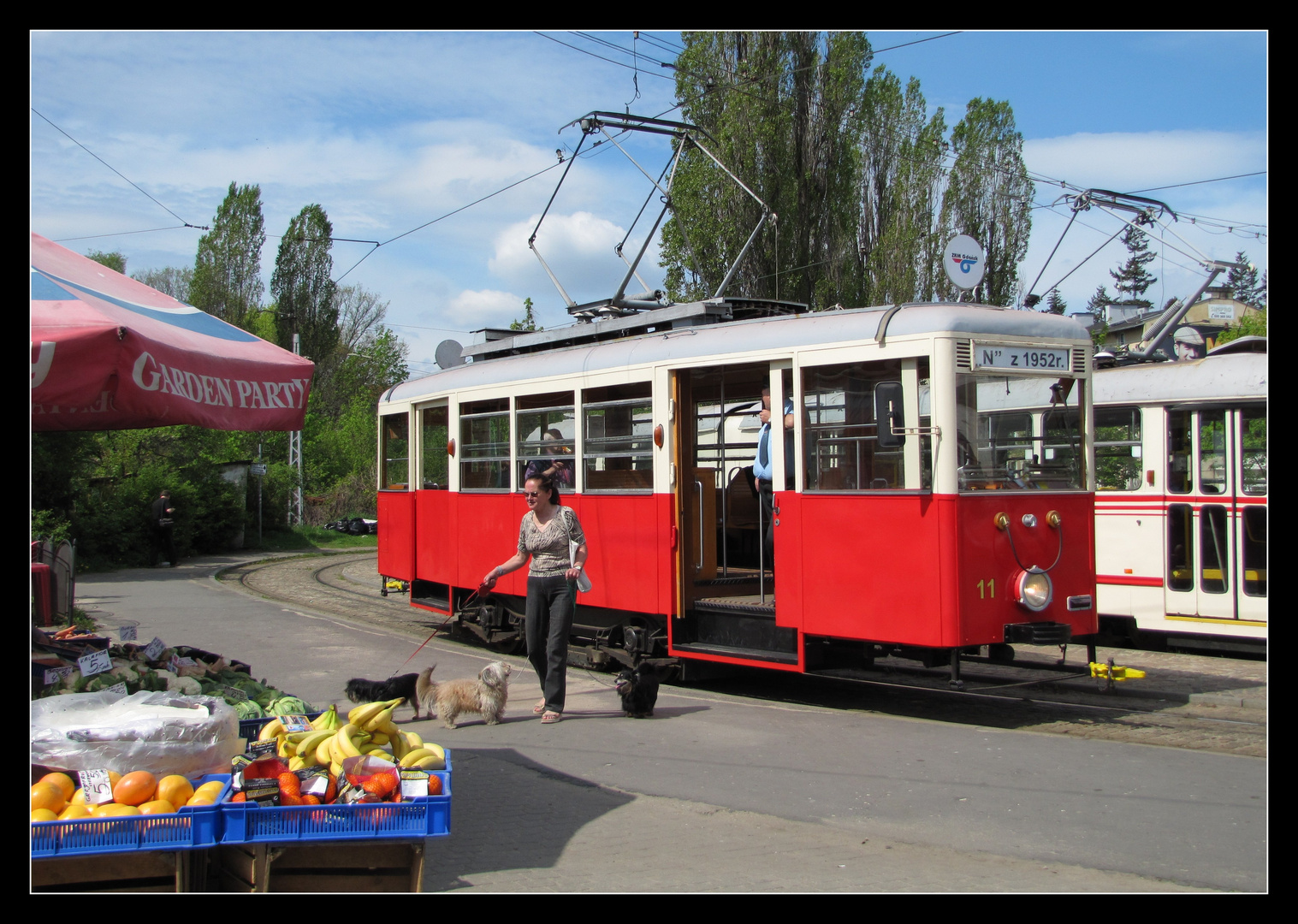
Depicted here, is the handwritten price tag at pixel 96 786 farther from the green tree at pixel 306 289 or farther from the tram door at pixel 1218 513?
the green tree at pixel 306 289

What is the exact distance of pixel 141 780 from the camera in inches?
162

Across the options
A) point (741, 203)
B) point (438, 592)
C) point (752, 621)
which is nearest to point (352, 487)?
point (741, 203)

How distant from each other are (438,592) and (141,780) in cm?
886

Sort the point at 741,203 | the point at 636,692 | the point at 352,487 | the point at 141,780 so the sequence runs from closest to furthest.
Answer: the point at 141,780 < the point at 636,692 < the point at 741,203 < the point at 352,487

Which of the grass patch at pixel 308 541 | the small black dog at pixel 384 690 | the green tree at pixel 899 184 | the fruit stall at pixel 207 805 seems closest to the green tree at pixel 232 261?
the grass patch at pixel 308 541

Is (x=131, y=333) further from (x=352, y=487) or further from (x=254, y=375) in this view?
(x=352, y=487)

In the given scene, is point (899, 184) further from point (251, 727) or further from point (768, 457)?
point (251, 727)

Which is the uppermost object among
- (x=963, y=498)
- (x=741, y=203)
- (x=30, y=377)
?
(x=741, y=203)

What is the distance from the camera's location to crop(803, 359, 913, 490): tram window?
298 inches

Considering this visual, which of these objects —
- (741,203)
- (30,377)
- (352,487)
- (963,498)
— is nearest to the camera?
(30,377)

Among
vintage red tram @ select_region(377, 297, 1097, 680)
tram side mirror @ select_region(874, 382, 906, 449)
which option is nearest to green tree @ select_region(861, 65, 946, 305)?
vintage red tram @ select_region(377, 297, 1097, 680)

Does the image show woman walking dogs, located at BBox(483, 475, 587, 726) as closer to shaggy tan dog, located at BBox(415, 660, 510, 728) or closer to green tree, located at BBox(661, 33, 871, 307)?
shaggy tan dog, located at BBox(415, 660, 510, 728)

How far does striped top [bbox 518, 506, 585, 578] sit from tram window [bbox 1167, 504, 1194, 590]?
20.7 ft

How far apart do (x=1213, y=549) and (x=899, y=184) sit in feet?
67.5
